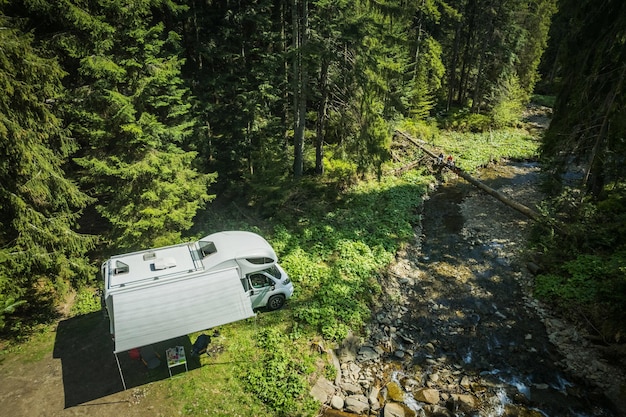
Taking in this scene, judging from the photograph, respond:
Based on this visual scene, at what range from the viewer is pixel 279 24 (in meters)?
20.6

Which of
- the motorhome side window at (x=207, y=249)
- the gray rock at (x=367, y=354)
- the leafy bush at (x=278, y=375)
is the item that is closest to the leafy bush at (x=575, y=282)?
the gray rock at (x=367, y=354)

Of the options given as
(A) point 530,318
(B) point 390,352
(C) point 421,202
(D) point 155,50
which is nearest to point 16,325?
(D) point 155,50

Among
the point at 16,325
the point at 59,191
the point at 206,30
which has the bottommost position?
the point at 16,325

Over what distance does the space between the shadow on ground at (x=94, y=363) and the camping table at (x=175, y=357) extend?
0.54 metres

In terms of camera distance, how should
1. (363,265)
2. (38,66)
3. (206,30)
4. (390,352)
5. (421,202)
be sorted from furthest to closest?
(421,202) < (206,30) < (363,265) < (390,352) < (38,66)

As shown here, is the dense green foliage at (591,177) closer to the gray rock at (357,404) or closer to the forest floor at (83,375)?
the forest floor at (83,375)

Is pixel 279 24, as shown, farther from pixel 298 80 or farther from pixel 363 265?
pixel 363 265

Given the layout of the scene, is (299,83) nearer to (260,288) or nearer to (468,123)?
(260,288)

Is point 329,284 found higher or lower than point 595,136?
lower

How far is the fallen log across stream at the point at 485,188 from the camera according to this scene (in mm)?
19969

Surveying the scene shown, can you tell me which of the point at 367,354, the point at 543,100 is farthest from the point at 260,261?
the point at 543,100

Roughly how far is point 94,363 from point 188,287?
150 inches

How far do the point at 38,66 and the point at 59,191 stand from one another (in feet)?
12.7

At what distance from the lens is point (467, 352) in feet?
40.0
